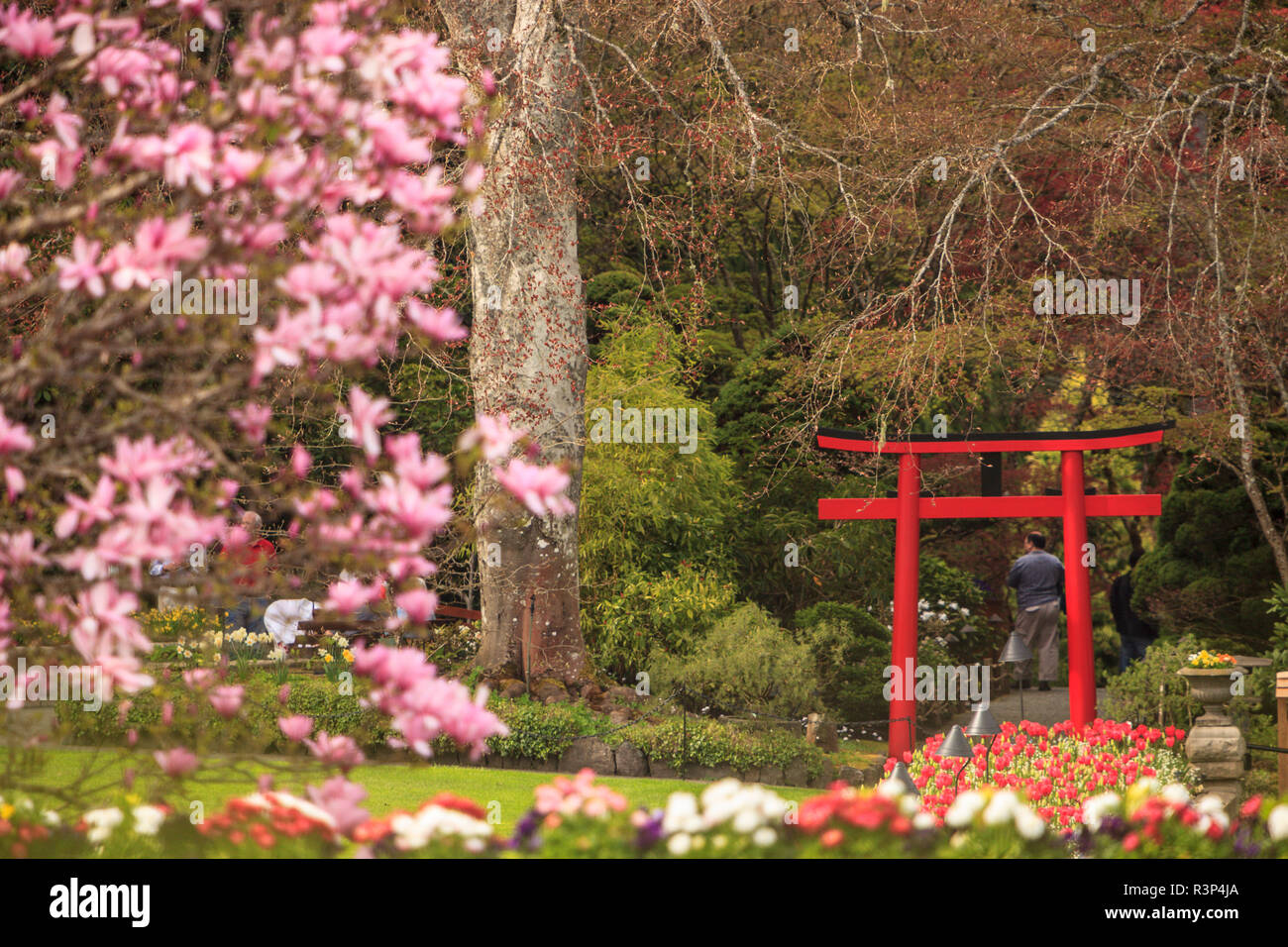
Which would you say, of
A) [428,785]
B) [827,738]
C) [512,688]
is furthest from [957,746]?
[512,688]

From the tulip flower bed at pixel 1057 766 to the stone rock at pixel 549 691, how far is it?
112 inches

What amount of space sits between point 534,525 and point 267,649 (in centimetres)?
326

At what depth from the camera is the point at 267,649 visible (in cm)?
1211

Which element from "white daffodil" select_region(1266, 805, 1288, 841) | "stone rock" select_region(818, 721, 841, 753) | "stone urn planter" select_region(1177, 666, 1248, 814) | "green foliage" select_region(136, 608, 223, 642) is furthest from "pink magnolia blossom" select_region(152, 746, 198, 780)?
"green foliage" select_region(136, 608, 223, 642)

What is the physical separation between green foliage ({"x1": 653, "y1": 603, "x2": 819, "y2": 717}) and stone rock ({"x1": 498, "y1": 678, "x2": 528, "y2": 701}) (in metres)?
1.32

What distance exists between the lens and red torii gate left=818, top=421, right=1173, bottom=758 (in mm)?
10008

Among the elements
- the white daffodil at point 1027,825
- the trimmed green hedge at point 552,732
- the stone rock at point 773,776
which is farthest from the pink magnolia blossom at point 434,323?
the stone rock at point 773,776

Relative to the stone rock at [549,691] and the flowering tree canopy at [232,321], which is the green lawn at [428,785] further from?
the flowering tree canopy at [232,321]

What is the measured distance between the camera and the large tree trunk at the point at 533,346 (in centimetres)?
1031

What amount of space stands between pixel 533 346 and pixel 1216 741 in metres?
6.16

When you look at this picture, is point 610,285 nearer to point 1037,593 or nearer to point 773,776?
point 1037,593

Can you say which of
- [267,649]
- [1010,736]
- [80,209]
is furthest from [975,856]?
[267,649]

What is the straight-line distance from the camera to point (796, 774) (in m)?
9.38
